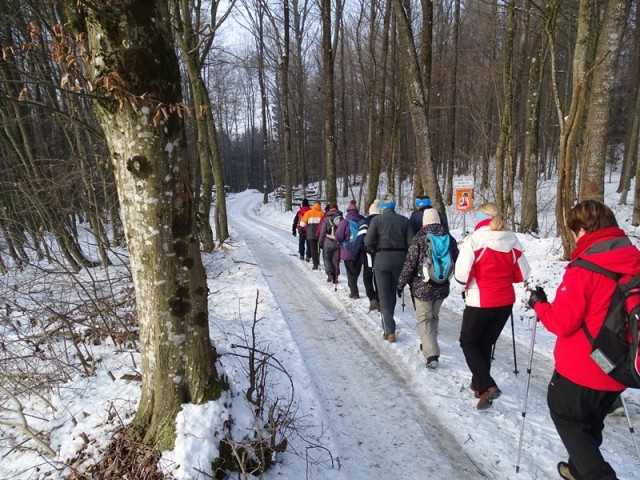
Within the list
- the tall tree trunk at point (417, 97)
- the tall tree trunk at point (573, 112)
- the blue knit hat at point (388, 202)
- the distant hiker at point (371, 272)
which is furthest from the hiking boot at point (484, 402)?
the tall tree trunk at point (417, 97)

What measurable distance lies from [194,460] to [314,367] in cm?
263

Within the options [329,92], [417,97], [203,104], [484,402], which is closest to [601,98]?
[417,97]

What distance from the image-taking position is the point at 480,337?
161 inches

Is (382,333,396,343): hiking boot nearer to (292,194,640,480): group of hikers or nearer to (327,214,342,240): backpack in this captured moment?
(292,194,640,480): group of hikers

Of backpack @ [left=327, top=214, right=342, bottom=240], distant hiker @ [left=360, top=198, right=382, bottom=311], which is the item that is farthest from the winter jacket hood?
backpack @ [left=327, top=214, right=342, bottom=240]

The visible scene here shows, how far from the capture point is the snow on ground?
9.90ft

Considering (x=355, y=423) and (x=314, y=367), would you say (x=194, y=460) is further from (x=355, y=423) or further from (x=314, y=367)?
(x=314, y=367)

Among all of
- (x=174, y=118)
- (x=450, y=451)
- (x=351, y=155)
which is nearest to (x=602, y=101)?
(x=450, y=451)

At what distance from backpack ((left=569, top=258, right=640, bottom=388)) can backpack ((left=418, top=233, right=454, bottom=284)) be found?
2.30 metres

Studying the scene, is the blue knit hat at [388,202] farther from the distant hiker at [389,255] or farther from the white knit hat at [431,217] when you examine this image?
the white knit hat at [431,217]

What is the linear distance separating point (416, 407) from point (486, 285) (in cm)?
153

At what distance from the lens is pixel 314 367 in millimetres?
5031

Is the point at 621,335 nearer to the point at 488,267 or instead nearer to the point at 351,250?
the point at 488,267

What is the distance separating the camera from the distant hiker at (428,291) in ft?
15.8
